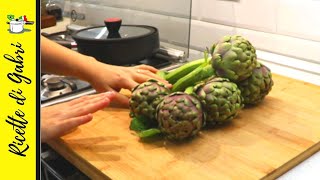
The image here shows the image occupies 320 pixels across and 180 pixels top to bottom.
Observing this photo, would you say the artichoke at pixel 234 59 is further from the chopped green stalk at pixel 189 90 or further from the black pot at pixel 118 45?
the black pot at pixel 118 45

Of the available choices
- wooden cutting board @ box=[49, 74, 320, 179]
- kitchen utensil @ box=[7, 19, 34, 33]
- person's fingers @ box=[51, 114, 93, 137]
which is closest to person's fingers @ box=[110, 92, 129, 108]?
wooden cutting board @ box=[49, 74, 320, 179]

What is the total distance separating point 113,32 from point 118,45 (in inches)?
3.2

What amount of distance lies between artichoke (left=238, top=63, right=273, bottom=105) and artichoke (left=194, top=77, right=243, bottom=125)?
66mm

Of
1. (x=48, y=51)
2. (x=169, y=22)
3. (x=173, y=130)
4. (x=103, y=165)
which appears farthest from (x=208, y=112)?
(x=169, y=22)

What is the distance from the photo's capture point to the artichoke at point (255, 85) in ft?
2.49

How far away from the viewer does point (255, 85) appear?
761mm

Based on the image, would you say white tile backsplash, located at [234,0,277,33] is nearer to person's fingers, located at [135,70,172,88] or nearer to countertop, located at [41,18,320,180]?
person's fingers, located at [135,70,172,88]

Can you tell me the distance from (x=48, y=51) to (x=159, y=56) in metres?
0.38

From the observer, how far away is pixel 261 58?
103 centimetres

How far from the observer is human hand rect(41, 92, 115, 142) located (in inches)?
26.5

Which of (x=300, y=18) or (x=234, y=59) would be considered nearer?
(x=234, y=59)

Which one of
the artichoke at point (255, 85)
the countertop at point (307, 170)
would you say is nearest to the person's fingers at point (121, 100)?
the artichoke at point (255, 85)

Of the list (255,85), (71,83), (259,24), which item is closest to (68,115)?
(71,83)

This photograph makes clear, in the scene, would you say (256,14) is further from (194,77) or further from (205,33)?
(194,77)
